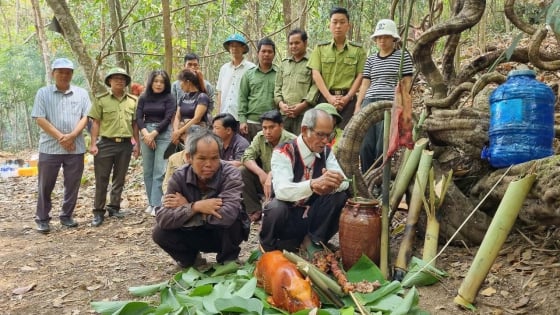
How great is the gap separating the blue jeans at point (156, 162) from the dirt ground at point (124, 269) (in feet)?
1.21

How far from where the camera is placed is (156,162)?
232 inches

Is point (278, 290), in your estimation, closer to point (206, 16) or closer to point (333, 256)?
point (333, 256)

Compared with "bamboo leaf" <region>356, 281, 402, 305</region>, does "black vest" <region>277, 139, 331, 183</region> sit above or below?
above

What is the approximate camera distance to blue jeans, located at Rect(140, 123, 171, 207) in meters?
5.86

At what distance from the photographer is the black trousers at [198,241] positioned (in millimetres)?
3682

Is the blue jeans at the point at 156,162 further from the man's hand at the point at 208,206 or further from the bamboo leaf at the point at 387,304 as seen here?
the bamboo leaf at the point at 387,304

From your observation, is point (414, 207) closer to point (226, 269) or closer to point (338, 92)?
point (226, 269)

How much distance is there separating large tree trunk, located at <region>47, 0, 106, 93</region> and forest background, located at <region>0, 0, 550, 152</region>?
0.01m

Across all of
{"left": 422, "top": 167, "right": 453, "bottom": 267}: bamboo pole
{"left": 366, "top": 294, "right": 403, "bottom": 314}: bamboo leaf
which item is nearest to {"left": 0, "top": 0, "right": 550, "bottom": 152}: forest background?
{"left": 422, "top": 167, "right": 453, "bottom": 267}: bamboo pole

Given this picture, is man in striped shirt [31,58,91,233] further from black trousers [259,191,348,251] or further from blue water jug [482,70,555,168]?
blue water jug [482,70,555,168]

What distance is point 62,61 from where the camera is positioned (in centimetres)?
545

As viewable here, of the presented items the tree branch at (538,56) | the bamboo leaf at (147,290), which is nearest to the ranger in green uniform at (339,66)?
the tree branch at (538,56)

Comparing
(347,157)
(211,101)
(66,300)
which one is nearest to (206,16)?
(211,101)

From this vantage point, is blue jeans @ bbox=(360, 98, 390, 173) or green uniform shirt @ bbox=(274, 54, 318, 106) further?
green uniform shirt @ bbox=(274, 54, 318, 106)
